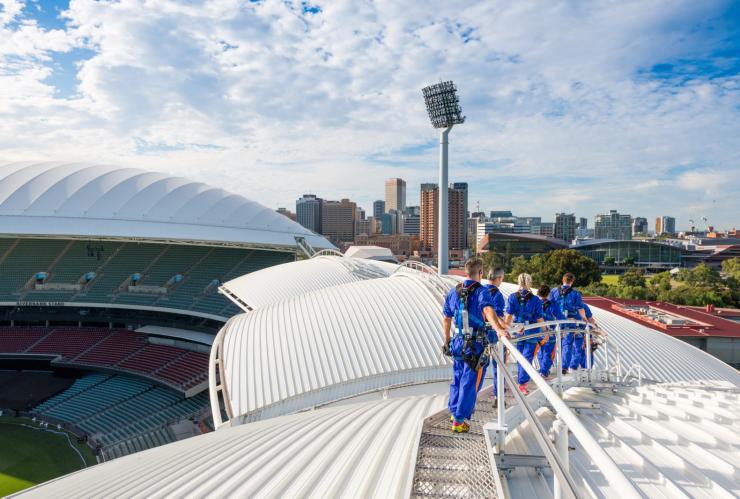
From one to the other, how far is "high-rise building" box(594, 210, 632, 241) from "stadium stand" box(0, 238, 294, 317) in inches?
7210

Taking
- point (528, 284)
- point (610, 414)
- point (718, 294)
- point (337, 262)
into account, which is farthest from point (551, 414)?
point (718, 294)

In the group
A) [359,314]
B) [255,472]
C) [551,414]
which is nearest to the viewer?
[255,472]

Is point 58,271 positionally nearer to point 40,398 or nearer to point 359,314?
point 40,398

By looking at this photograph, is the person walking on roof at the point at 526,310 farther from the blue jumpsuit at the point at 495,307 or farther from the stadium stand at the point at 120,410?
the stadium stand at the point at 120,410

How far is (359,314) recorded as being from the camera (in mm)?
11766

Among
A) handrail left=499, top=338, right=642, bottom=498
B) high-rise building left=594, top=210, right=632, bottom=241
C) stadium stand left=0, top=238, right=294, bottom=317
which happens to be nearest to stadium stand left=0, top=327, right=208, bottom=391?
stadium stand left=0, top=238, right=294, bottom=317

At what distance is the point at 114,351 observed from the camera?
988 inches

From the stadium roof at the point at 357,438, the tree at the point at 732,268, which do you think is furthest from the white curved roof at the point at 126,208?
the tree at the point at 732,268

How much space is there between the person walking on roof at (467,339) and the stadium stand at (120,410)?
1806 cm

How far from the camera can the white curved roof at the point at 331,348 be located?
9062 millimetres

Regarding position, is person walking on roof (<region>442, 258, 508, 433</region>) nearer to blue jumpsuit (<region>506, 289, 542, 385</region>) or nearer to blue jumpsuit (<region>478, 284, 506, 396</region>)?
blue jumpsuit (<region>478, 284, 506, 396</region>)

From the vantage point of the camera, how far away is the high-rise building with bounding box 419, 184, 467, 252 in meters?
108

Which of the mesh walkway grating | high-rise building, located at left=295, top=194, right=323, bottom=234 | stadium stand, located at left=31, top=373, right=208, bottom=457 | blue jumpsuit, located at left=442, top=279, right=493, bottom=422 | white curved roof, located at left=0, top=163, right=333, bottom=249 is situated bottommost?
stadium stand, located at left=31, top=373, right=208, bottom=457

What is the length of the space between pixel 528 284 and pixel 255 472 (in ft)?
14.1
